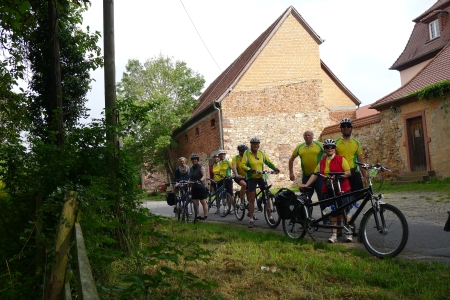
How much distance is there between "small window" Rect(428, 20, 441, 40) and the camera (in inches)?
1179

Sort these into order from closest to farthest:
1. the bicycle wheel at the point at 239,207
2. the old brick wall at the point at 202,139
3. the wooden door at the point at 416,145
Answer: the bicycle wheel at the point at 239,207, the wooden door at the point at 416,145, the old brick wall at the point at 202,139

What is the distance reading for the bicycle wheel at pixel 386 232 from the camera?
545 centimetres

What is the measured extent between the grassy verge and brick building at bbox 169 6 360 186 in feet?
58.3

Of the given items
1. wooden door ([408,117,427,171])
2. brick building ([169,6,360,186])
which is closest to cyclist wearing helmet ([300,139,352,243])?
Answer: wooden door ([408,117,427,171])

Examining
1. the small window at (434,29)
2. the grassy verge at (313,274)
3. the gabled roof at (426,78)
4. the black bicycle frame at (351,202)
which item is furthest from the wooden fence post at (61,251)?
the small window at (434,29)

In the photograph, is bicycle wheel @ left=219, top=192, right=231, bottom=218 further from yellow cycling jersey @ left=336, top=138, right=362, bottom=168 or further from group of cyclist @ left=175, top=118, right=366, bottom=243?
yellow cycling jersey @ left=336, top=138, right=362, bottom=168

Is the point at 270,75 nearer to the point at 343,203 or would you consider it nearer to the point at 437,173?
the point at 437,173

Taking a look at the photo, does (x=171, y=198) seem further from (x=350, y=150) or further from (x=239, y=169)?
(x=350, y=150)

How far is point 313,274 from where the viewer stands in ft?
15.4

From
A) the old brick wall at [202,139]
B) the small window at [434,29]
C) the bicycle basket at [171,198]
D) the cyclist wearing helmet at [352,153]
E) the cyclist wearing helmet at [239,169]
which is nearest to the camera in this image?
the cyclist wearing helmet at [352,153]

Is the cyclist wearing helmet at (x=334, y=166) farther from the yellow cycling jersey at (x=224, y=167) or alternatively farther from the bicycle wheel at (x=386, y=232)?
the yellow cycling jersey at (x=224, y=167)

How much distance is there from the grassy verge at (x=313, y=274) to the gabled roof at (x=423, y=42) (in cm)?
2673

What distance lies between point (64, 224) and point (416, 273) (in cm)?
355

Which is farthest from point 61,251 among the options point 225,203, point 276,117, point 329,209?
point 276,117
